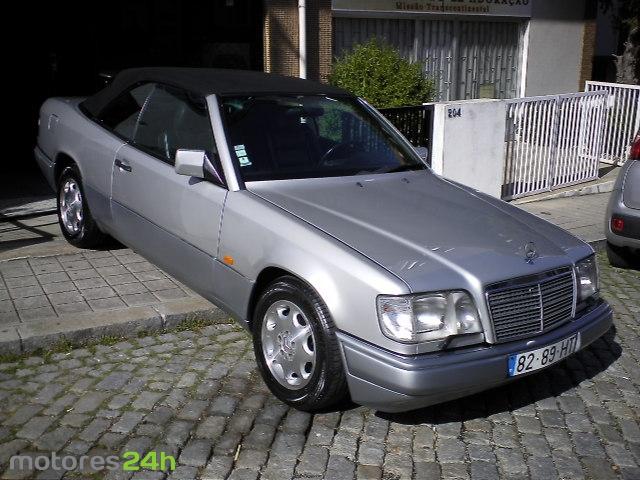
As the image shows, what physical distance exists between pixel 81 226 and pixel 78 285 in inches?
36.5

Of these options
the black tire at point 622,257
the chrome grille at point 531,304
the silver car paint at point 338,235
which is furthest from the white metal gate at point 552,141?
the chrome grille at point 531,304

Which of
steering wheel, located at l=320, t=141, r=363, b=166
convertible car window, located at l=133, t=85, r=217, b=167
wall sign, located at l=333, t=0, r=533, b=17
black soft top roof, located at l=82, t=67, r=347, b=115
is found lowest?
steering wheel, located at l=320, t=141, r=363, b=166

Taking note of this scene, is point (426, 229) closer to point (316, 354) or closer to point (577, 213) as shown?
point (316, 354)

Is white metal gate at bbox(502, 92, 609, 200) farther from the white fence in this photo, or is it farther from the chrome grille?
the chrome grille

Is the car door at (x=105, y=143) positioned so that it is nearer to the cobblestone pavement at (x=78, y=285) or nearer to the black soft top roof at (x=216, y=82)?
the black soft top roof at (x=216, y=82)

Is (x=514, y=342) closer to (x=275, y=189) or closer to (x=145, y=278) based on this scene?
(x=275, y=189)

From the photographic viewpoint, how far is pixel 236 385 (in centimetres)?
447

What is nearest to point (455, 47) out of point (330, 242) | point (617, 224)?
point (617, 224)

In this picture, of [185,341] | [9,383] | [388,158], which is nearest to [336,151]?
[388,158]

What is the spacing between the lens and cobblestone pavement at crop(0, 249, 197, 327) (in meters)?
5.23

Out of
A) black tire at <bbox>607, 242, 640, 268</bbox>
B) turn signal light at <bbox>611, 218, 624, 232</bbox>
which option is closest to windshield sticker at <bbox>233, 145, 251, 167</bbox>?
turn signal light at <bbox>611, 218, 624, 232</bbox>

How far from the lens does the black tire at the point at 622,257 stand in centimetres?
710

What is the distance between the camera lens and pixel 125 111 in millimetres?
6031

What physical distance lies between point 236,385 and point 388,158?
6.48 ft
